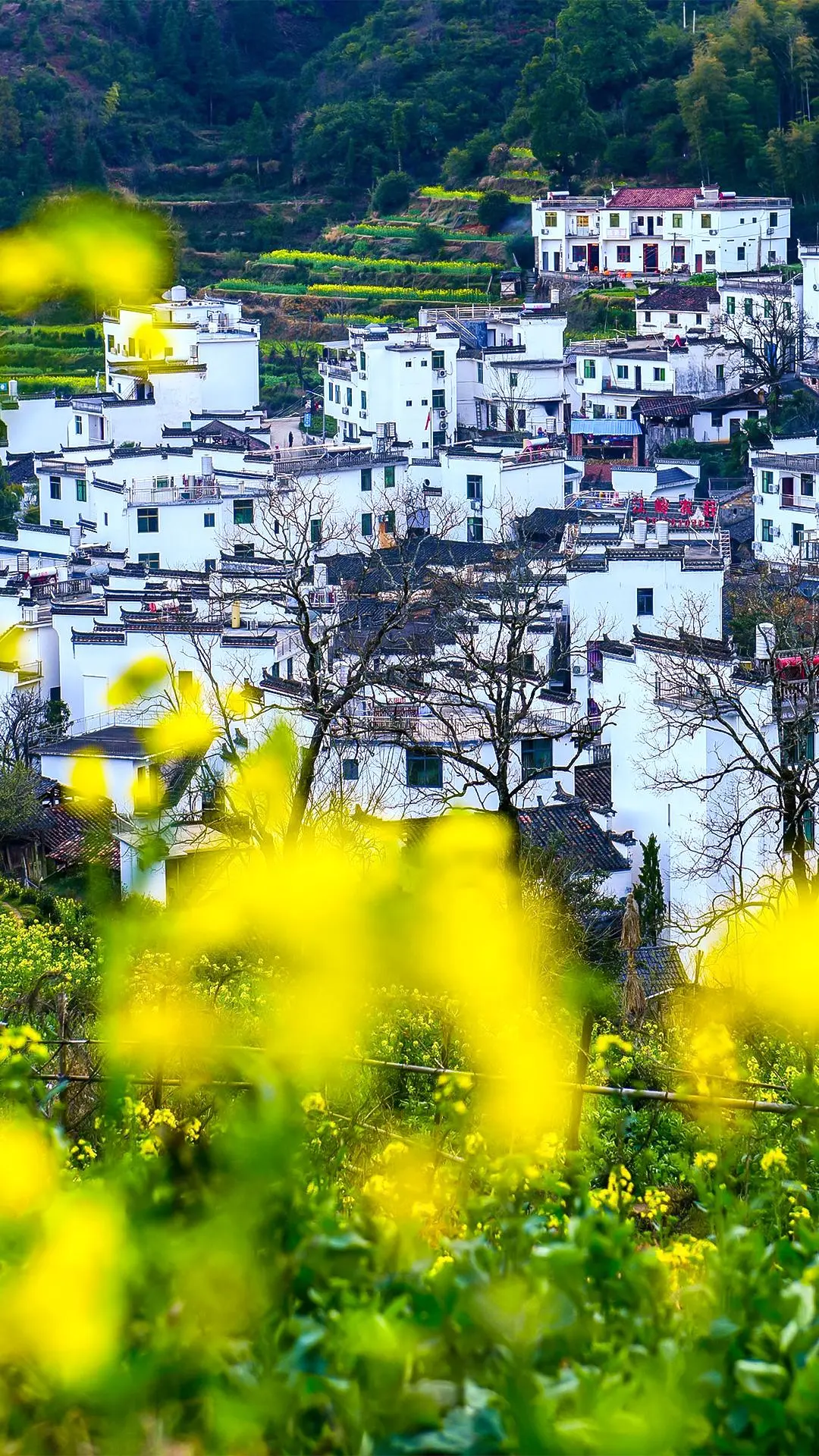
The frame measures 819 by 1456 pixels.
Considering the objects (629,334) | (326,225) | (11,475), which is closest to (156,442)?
(11,475)

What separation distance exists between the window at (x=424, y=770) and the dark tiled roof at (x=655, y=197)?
16.7 m

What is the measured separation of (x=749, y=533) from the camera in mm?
16594

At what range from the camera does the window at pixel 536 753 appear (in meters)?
10.2

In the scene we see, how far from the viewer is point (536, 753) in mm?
10398

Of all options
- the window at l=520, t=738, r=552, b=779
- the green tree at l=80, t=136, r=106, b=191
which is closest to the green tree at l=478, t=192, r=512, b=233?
the green tree at l=80, t=136, r=106, b=191

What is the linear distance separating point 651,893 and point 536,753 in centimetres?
138

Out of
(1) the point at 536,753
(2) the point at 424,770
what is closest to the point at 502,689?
(2) the point at 424,770

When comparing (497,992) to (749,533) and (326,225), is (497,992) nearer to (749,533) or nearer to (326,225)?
(749,533)

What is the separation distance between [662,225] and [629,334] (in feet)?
7.64

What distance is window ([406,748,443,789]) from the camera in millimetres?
9727

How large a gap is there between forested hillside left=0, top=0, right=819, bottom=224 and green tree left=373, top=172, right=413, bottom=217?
619 mm

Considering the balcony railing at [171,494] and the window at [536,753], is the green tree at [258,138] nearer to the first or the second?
the balcony railing at [171,494]

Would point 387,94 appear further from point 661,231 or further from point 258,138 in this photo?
point 661,231

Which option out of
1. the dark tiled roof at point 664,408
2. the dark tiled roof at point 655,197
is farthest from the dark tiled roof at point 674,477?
the dark tiled roof at point 655,197
